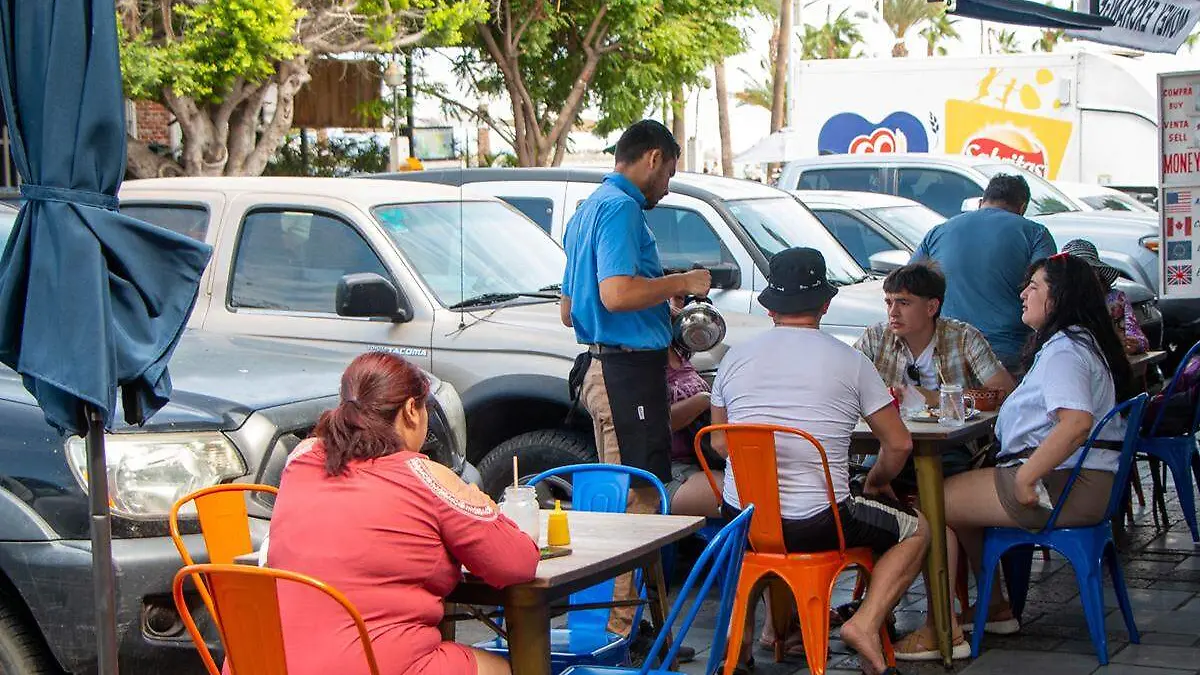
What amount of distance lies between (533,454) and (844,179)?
8.39 meters

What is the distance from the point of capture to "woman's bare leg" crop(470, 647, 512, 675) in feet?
12.1

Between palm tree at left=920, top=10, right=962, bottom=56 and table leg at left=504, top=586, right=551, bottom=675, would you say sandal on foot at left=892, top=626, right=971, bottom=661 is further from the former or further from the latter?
palm tree at left=920, top=10, right=962, bottom=56

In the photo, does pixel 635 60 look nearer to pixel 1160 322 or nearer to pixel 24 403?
pixel 1160 322

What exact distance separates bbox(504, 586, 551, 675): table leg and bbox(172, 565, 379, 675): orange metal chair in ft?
1.60

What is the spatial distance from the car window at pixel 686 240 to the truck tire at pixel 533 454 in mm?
2077

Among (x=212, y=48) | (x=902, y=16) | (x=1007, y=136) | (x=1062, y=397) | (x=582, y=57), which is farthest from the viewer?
(x=902, y=16)

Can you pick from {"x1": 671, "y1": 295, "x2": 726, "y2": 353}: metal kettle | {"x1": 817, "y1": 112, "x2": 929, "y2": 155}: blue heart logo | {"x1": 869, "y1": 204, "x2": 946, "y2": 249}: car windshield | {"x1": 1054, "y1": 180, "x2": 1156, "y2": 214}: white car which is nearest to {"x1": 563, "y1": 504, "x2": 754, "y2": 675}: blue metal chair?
{"x1": 671, "y1": 295, "x2": 726, "y2": 353}: metal kettle

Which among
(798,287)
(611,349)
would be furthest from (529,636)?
(611,349)

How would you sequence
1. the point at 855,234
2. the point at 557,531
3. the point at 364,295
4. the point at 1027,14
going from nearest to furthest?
the point at 557,531 → the point at 364,295 → the point at 1027,14 → the point at 855,234

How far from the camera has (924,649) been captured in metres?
5.61

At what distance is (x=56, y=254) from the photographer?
10.9ft

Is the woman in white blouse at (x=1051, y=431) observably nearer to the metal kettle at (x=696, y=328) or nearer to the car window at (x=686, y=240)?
the metal kettle at (x=696, y=328)

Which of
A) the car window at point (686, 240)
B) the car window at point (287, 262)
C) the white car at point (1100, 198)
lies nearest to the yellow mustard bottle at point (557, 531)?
the car window at point (287, 262)

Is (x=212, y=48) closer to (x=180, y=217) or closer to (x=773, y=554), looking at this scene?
(x=180, y=217)
